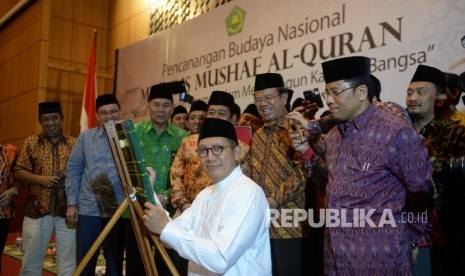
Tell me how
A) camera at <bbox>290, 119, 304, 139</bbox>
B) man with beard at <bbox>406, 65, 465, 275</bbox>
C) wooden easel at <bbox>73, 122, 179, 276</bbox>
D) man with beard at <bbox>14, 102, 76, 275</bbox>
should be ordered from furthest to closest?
man with beard at <bbox>14, 102, 76, 275</bbox>
man with beard at <bbox>406, 65, 465, 275</bbox>
camera at <bbox>290, 119, 304, 139</bbox>
wooden easel at <bbox>73, 122, 179, 276</bbox>

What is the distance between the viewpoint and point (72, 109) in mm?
9125

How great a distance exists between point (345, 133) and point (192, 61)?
413 centimetres

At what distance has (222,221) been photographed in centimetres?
168

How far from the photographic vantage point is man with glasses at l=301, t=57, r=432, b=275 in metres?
1.73

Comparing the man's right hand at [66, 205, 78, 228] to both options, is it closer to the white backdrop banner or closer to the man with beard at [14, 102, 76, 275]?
the man with beard at [14, 102, 76, 275]

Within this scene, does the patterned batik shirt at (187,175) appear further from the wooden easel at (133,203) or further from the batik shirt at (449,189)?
the batik shirt at (449,189)

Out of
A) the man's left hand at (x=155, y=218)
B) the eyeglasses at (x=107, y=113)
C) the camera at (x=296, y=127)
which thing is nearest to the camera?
the man's left hand at (x=155, y=218)

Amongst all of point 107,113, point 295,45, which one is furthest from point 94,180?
point 295,45

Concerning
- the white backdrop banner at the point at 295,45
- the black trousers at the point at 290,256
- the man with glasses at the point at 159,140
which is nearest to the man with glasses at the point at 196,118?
the man with glasses at the point at 159,140

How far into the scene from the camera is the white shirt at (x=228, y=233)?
62.1 inches

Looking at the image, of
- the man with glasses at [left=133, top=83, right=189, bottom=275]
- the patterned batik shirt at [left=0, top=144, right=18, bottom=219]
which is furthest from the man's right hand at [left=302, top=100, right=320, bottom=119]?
the patterned batik shirt at [left=0, top=144, right=18, bottom=219]

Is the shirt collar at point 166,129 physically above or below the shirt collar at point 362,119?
above

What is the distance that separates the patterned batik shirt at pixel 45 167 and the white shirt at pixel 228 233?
2012 mm

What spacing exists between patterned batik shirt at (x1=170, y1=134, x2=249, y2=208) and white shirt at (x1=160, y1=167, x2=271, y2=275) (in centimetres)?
94
